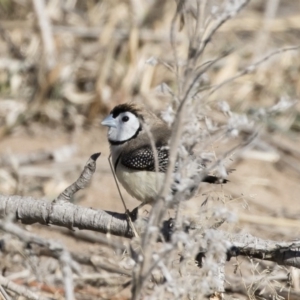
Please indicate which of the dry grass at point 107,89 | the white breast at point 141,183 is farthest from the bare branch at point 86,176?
the dry grass at point 107,89

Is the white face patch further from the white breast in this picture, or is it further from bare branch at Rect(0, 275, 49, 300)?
bare branch at Rect(0, 275, 49, 300)

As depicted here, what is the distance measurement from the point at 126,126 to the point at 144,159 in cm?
42

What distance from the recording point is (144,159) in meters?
4.46

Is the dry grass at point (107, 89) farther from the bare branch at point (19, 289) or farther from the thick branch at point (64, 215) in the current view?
the bare branch at point (19, 289)

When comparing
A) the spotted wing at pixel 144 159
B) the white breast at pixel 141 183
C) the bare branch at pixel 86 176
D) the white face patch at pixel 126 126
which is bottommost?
the bare branch at pixel 86 176

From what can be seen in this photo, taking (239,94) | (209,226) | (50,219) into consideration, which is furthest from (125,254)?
(239,94)

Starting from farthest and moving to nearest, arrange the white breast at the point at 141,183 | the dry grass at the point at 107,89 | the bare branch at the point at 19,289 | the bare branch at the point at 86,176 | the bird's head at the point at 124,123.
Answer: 1. the dry grass at the point at 107,89
2. the bird's head at the point at 124,123
3. the white breast at the point at 141,183
4. the bare branch at the point at 86,176
5. the bare branch at the point at 19,289

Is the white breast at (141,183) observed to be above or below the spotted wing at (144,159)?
below

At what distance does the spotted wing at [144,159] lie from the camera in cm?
→ 439

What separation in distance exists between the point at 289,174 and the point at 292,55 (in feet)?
6.76

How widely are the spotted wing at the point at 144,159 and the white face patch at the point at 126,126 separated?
0.98ft

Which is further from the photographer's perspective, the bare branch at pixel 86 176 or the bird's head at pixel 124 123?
the bird's head at pixel 124 123

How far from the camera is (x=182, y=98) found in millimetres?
2885

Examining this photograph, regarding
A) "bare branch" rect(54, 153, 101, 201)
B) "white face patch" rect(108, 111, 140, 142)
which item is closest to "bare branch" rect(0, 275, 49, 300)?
"bare branch" rect(54, 153, 101, 201)
